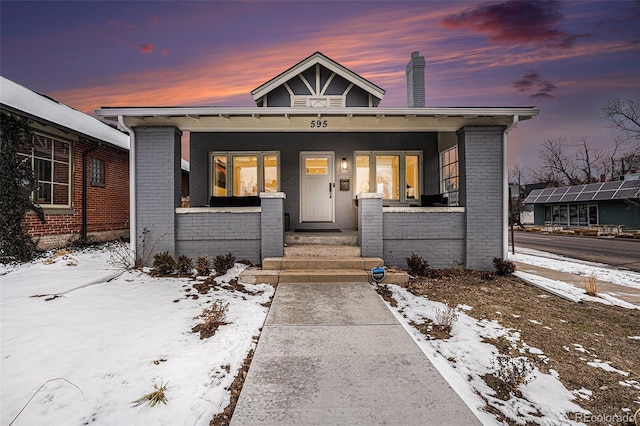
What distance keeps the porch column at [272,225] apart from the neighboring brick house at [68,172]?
599 cm

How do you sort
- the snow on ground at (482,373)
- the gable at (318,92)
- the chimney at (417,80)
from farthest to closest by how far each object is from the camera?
the chimney at (417,80) → the gable at (318,92) → the snow on ground at (482,373)

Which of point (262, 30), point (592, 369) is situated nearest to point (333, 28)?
point (262, 30)

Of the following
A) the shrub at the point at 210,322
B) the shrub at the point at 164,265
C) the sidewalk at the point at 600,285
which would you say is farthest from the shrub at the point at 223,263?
the sidewalk at the point at 600,285

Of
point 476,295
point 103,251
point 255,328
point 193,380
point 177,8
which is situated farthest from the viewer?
point 177,8

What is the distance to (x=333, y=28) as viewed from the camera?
952cm

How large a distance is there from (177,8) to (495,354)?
41.4 feet

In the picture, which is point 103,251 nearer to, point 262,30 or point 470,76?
point 262,30

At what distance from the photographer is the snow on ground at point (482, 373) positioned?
6.18 ft

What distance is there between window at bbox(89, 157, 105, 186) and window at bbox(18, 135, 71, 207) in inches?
30.7

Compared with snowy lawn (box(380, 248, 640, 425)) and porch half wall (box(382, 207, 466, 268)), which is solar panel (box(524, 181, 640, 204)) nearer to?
porch half wall (box(382, 207, 466, 268))

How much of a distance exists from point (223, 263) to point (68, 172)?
253 inches

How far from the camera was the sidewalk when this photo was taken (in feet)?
15.3

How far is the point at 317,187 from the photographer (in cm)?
830

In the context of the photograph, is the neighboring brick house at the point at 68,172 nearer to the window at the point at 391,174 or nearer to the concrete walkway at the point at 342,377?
the concrete walkway at the point at 342,377
